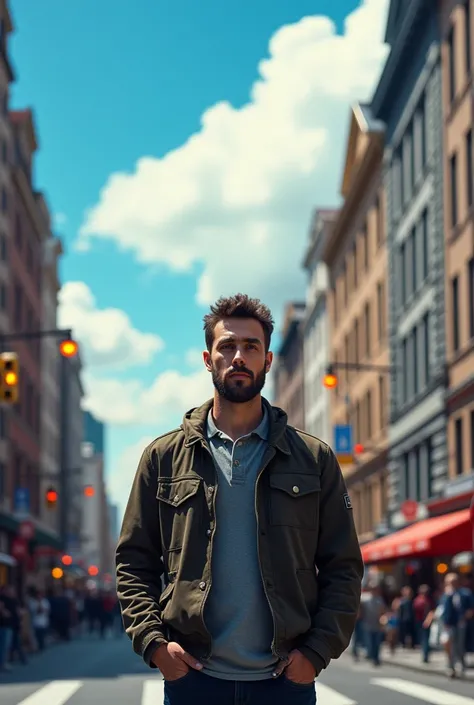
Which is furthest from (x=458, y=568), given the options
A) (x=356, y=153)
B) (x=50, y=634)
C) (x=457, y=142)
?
(x=356, y=153)

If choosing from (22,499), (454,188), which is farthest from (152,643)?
(22,499)

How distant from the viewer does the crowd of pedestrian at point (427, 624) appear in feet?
73.2

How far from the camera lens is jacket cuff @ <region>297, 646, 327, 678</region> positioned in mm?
4391

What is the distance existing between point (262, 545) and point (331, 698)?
41.8 feet

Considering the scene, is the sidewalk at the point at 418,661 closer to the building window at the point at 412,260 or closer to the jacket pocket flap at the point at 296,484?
the building window at the point at 412,260

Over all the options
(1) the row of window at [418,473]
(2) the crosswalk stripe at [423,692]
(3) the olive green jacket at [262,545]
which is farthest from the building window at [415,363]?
(3) the olive green jacket at [262,545]

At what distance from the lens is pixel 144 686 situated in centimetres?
1984

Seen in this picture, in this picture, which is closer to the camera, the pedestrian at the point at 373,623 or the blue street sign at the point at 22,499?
the pedestrian at the point at 373,623

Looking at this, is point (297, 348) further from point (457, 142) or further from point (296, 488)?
point (296, 488)

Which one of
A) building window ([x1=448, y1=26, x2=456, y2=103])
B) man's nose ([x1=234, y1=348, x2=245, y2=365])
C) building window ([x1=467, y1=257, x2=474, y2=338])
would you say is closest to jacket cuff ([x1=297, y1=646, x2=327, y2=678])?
man's nose ([x1=234, y1=348, x2=245, y2=365])

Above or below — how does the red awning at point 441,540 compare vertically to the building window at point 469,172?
below

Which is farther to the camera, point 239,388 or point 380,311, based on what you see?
point 380,311

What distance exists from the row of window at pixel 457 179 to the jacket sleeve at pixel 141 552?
32016mm

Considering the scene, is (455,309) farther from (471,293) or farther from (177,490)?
(177,490)
